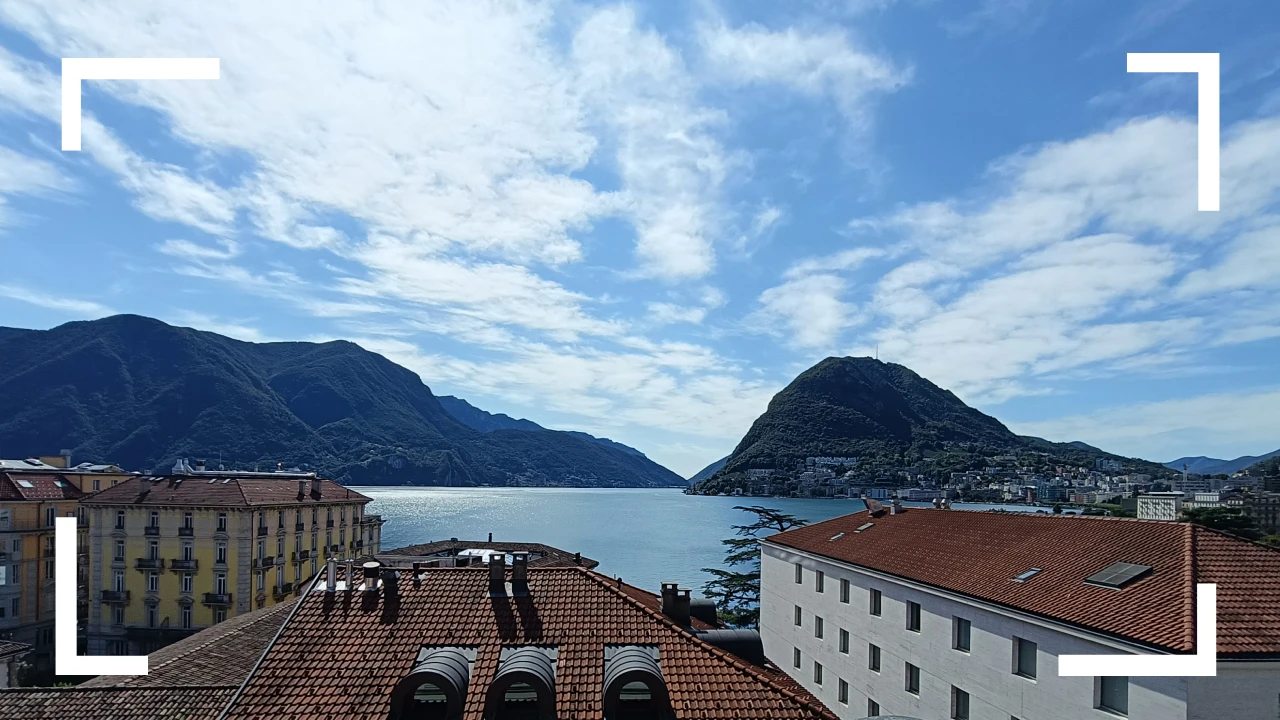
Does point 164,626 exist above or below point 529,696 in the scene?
below

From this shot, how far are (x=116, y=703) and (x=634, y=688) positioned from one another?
1650 centimetres

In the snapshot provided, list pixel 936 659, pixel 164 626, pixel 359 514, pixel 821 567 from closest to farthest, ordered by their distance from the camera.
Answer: pixel 936 659
pixel 821 567
pixel 164 626
pixel 359 514

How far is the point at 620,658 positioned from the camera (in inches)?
670

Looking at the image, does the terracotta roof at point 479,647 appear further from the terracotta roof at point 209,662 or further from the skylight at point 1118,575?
the skylight at point 1118,575

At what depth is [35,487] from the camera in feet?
194

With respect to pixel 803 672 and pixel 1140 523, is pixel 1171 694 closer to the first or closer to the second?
pixel 1140 523

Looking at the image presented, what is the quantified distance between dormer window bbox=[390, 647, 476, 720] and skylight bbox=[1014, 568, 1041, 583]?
2154cm

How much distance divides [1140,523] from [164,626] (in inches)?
2501

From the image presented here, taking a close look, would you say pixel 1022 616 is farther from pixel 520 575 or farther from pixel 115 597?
pixel 115 597

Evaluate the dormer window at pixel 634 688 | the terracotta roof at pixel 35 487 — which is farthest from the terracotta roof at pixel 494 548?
the dormer window at pixel 634 688

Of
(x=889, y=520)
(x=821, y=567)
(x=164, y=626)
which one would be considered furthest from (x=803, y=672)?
(x=164, y=626)

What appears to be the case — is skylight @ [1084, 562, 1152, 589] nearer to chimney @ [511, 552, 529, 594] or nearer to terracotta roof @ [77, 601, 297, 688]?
chimney @ [511, 552, 529, 594]

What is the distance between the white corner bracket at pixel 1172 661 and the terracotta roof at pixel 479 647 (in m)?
5.64

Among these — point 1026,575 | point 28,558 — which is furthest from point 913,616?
point 28,558
